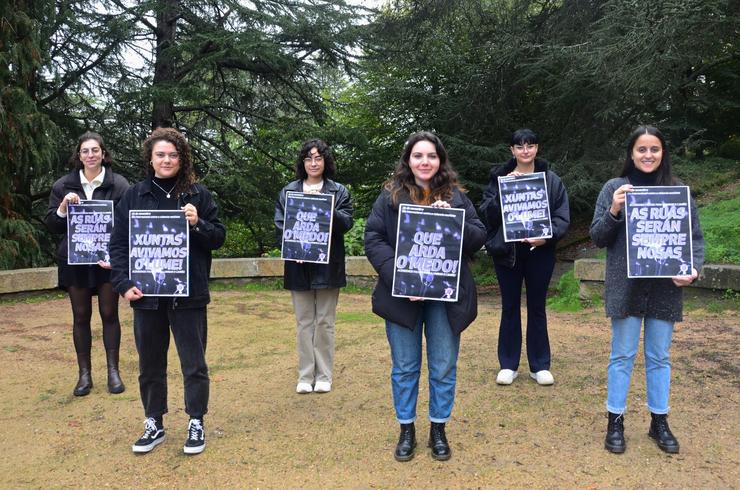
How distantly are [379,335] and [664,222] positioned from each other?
3.67m

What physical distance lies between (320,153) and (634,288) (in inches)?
102

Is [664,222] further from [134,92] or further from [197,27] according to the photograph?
[197,27]

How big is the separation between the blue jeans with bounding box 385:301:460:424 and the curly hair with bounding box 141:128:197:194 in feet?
5.18

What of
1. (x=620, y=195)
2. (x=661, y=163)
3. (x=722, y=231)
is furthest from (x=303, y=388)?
(x=722, y=231)

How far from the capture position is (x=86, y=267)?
4.65 meters

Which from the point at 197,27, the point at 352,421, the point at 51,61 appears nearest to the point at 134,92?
the point at 51,61

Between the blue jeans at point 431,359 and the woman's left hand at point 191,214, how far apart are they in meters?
1.33

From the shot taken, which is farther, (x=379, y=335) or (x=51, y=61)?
(x=51, y=61)

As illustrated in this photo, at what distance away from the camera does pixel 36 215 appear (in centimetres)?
1061

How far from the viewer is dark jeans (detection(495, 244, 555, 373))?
4617mm

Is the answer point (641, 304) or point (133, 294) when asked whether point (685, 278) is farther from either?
point (133, 294)

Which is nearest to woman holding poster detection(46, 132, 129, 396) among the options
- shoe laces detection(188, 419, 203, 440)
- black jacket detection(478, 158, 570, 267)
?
shoe laces detection(188, 419, 203, 440)

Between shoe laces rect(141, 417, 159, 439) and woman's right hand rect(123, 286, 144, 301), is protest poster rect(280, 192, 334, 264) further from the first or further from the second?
shoe laces rect(141, 417, 159, 439)

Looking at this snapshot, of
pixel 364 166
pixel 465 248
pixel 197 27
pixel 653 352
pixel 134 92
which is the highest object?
pixel 197 27
